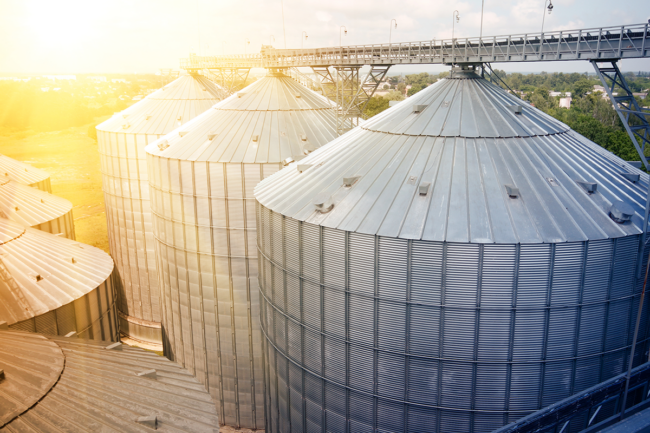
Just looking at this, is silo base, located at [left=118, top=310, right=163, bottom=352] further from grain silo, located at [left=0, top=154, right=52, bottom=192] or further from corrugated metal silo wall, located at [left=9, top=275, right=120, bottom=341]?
grain silo, located at [left=0, top=154, right=52, bottom=192]

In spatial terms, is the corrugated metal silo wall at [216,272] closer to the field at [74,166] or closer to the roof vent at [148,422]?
the roof vent at [148,422]

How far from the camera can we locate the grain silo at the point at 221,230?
27.8 meters

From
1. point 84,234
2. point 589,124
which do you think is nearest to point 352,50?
point 84,234

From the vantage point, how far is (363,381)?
699 inches

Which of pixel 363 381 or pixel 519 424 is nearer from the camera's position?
pixel 519 424

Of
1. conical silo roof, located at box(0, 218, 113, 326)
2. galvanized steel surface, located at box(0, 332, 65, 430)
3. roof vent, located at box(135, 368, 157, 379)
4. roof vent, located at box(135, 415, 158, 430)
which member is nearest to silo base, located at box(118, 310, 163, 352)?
conical silo roof, located at box(0, 218, 113, 326)

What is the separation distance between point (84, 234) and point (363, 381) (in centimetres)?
5471

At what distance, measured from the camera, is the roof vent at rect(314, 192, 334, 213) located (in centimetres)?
1812

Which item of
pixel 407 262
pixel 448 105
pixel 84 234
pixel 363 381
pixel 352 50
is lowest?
pixel 84 234

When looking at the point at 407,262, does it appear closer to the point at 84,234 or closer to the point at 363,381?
the point at 363,381

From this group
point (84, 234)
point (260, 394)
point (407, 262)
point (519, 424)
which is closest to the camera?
point (519, 424)

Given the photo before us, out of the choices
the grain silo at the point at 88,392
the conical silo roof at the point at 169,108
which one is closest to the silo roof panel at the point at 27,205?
the conical silo roof at the point at 169,108

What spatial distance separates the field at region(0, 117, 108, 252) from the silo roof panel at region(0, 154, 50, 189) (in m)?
16.1

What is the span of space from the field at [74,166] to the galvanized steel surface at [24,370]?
4407cm
